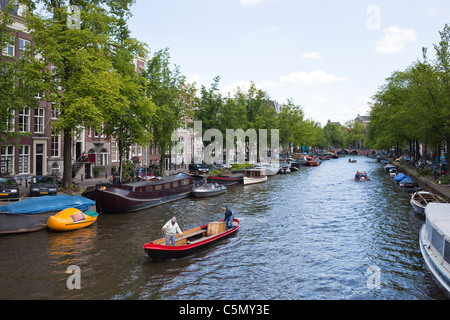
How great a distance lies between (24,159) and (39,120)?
473 centimetres

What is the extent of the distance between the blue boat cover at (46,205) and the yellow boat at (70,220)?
54 centimetres

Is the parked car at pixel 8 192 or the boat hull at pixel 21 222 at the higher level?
the parked car at pixel 8 192

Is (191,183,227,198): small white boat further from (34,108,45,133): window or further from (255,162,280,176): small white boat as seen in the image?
(255,162,280,176): small white boat

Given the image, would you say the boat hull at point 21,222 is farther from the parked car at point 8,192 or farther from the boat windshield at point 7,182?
the boat windshield at point 7,182

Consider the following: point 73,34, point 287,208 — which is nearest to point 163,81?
point 73,34

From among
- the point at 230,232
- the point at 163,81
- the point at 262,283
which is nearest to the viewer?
the point at 262,283

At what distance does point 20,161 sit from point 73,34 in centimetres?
1694

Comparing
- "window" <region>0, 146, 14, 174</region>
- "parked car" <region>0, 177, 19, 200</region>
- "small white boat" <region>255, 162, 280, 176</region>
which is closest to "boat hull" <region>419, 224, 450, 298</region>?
"parked car" <region>0, 177, 19, 200</region>

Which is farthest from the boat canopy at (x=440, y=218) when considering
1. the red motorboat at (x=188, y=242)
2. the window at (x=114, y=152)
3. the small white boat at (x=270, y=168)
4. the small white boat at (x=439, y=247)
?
the small white boat at (x=270, y=168)

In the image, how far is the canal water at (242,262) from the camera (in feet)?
45.6

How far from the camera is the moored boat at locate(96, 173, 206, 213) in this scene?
89.8 feet

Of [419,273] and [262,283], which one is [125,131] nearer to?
[262,283]

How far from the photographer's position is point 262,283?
14.8 metres
